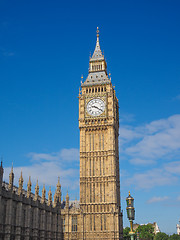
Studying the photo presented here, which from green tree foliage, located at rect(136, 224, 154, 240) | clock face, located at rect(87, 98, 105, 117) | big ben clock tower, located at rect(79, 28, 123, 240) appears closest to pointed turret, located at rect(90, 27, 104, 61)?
big ben clock tower, located at rect(79, 28, 123, 240)

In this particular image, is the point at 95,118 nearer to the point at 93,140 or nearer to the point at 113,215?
the point at 93,140

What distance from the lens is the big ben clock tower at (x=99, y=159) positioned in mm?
77312

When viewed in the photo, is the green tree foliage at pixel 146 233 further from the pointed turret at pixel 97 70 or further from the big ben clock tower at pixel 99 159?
the pointed turret at pixel 97 70

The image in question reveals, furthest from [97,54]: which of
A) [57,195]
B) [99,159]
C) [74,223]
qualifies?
[74,223]

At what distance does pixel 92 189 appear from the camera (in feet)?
264

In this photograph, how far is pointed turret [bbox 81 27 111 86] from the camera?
90188 mm

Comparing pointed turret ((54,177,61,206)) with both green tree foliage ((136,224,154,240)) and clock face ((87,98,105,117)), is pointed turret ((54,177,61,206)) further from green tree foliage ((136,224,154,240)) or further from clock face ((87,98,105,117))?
green tree foliage ((136,224,154,240))

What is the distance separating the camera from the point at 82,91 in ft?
295

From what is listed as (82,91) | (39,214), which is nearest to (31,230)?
(39,214)

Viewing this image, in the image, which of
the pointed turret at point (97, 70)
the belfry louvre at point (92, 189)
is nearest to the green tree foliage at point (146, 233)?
the belfry louvre at point (92, 189)

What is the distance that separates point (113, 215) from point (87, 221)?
640 cm

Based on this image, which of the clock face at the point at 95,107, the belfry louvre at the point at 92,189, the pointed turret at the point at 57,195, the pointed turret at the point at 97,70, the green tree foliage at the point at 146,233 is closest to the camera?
the belfry louvre at the point at 92,189

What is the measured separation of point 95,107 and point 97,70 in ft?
42.3

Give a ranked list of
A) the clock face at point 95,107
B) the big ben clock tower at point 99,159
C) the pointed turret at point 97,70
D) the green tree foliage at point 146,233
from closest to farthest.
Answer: the big ben clock tower at point 99,159 < the clock face at point 95,107 < the pointed turret at point 97,70 < the green tree foliage at point 146,233
